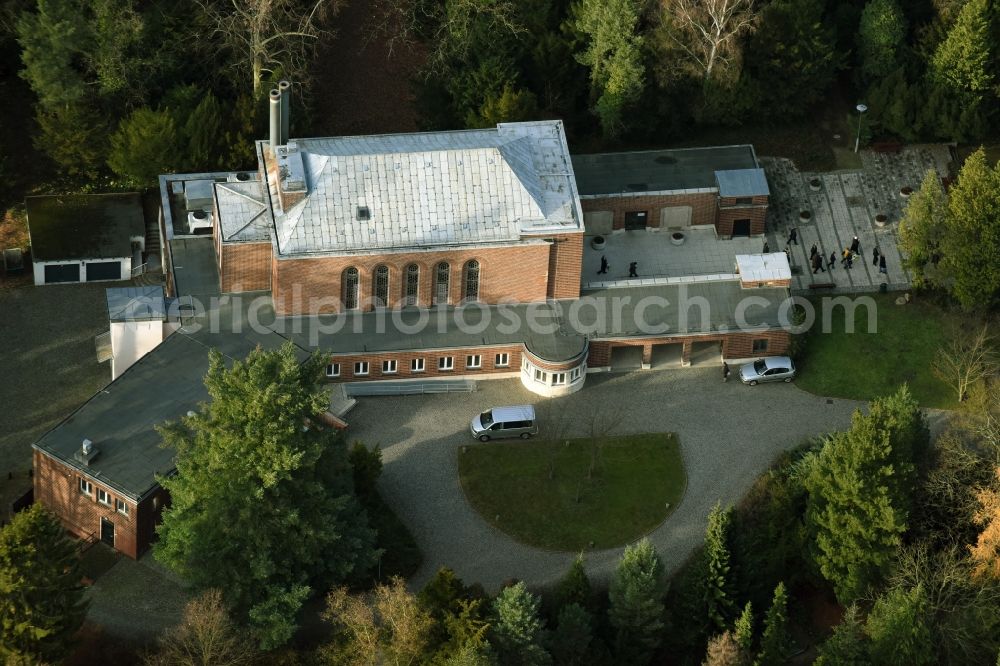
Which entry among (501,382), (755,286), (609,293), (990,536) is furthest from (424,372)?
(990,536)

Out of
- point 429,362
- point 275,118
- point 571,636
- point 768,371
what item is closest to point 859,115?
point 768,371

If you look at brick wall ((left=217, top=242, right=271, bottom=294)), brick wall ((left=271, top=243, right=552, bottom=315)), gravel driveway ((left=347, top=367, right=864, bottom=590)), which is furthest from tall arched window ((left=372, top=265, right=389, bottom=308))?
brick wall ((left=217, top=242, right=271, bottom=294))

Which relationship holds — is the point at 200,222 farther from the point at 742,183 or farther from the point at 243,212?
the point at 742,183

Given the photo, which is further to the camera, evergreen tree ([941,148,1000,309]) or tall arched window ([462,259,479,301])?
evergreen tree ([941,148,1000,309])

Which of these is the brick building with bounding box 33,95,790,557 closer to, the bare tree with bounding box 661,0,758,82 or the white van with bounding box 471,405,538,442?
the white van with bounding box 471,405,538,442

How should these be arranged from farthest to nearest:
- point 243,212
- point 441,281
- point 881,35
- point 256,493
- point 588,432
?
point 881,35 → point 243,212 → point 441,281 → point 588,432 → point 256,493

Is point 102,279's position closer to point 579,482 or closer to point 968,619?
point 579,482

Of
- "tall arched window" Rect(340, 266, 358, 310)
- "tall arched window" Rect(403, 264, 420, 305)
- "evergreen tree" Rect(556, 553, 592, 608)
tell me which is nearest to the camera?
"evergreen tree" Rect(556, 553, 592, 608)
